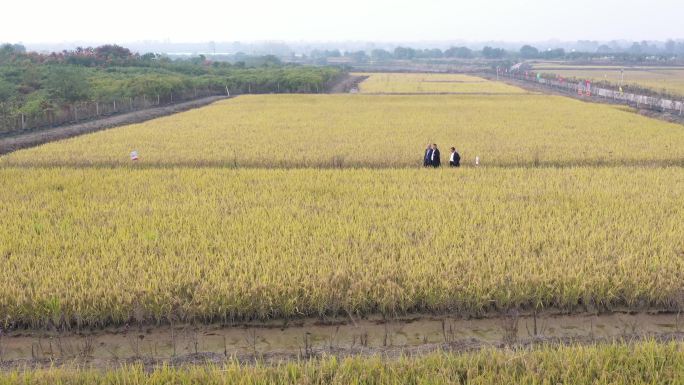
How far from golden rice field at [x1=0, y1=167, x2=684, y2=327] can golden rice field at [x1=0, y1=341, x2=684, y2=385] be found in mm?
1566

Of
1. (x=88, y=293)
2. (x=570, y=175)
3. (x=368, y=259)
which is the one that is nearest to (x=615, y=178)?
(x=570, y=175)

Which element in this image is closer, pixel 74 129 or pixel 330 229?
pixel 330 229

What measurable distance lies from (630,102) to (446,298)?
36.1m

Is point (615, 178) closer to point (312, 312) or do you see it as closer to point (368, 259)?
point (368, 259)

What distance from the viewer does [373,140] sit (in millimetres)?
19609

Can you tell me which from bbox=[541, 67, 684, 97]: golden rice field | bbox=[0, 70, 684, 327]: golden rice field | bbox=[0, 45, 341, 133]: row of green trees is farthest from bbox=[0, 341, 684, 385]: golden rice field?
bbox=[541, 67, 684, 97]: golden rice field

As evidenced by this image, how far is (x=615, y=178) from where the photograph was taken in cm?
1305

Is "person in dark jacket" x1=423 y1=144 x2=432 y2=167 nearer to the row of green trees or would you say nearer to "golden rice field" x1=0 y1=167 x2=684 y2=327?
"golden rice field" x1=0 y1=167 x2=684 y2=327

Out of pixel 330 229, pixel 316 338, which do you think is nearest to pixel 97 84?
pixel 330 229

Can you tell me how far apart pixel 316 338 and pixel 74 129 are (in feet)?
71.2

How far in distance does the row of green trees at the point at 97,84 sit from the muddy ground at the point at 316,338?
2022cm

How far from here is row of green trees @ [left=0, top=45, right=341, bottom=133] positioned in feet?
84.7

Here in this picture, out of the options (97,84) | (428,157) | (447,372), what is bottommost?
(447,372)

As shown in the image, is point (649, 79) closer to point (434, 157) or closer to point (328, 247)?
point (434, 157)
